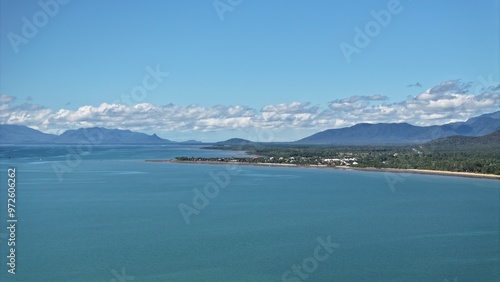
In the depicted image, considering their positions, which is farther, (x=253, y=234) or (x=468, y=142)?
(x=468, y=142)

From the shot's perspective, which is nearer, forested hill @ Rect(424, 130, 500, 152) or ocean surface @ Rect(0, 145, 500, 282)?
ocean surface @ Rect(0, 145, 500, 282)

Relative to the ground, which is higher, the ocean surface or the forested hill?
the forested hill

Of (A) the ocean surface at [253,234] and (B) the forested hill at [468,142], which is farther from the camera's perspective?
(B) the forested hill at [468,142]

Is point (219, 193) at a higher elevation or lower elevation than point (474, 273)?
higher

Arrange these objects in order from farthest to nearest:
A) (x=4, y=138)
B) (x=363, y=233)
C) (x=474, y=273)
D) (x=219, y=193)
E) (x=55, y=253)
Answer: (x=4, y=138) < (x=219, y=193) < (x=363, y=233) < (x=55, y=253) < (x=474, y=273)

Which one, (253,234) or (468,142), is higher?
(468,142)

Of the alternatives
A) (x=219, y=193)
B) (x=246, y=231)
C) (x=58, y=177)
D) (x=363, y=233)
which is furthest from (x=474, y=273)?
(x=58, y=177)

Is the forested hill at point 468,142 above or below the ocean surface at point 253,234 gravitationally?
above

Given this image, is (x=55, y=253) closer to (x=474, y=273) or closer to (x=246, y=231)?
(x=246, y=231)
